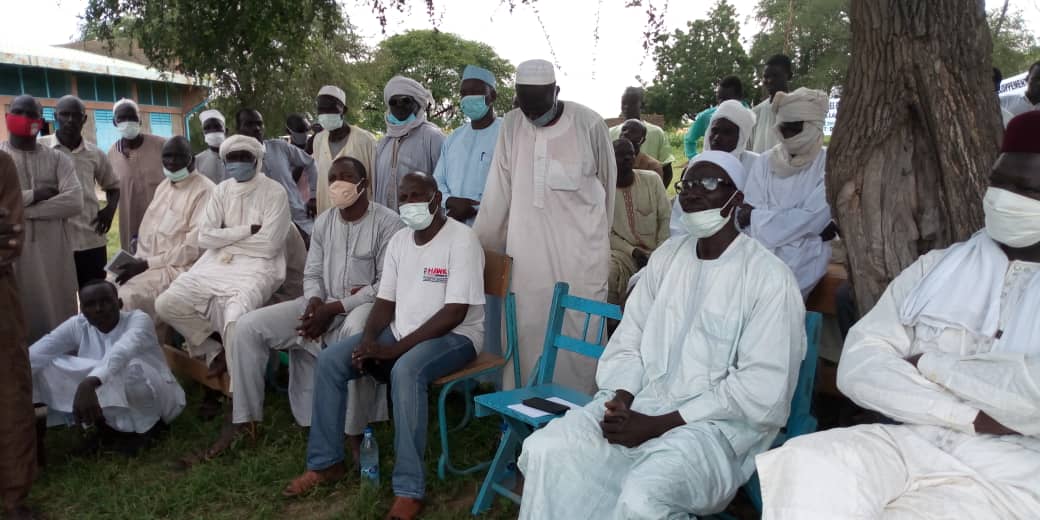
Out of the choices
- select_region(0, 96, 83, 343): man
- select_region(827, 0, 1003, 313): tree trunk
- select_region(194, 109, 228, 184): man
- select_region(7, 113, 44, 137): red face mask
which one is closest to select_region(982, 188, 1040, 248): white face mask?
select_region(827, 0, 1003, 313): tree trunk

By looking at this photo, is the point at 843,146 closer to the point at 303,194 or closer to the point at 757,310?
the point at 757,310

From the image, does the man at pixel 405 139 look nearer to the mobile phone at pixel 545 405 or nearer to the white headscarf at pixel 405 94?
the white headscarf at pixel 405 94

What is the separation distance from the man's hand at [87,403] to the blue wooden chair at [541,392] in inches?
95.5

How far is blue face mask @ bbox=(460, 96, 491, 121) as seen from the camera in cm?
535

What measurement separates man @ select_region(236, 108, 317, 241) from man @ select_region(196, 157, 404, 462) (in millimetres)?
2337

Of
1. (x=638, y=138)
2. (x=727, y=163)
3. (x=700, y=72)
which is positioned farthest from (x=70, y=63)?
(x=700, y=72)

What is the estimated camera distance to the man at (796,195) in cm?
448

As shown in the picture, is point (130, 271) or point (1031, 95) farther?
point (1031, 95)

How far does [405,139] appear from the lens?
5.97 m

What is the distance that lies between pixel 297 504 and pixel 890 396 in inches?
119

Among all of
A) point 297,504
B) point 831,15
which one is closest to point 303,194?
point 297,504

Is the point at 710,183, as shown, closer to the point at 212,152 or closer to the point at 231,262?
the point at 231,262

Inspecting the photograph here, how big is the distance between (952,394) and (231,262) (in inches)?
184

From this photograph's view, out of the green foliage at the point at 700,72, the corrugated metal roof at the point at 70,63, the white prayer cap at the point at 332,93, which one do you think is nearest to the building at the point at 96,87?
the corrugated metal roof at the point at 70,63
